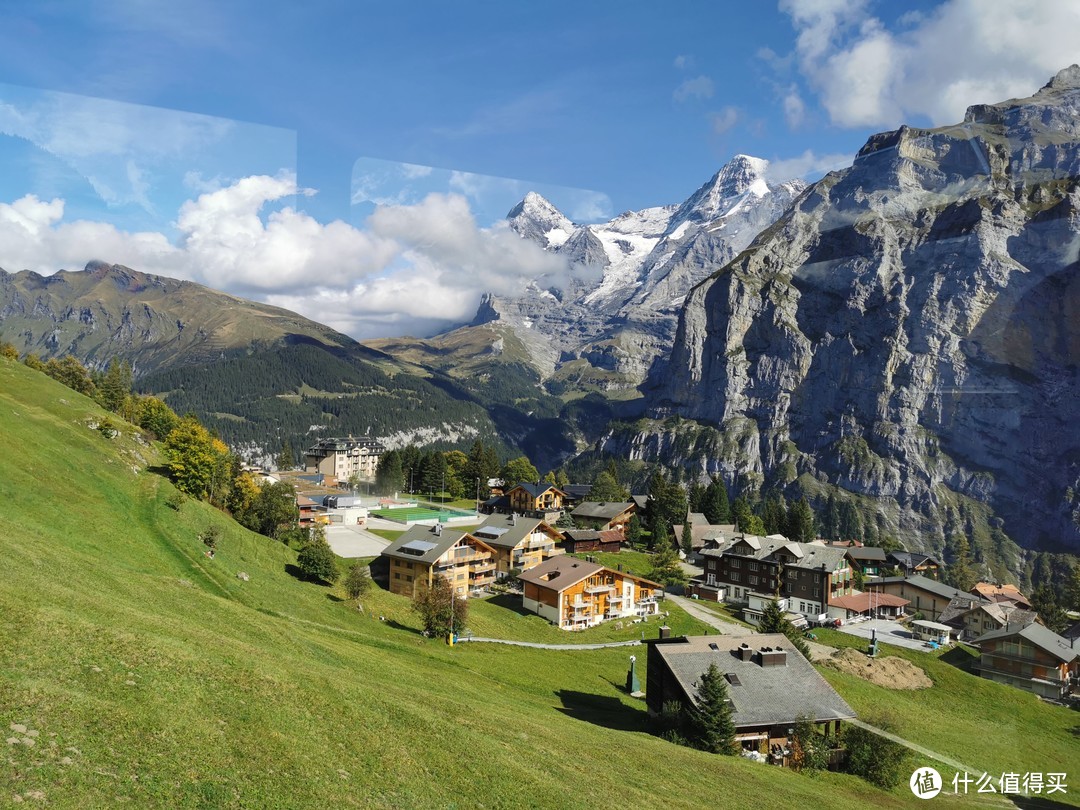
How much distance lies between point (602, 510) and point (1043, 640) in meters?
53.8

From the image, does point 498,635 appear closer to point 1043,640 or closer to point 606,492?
point 1043,640

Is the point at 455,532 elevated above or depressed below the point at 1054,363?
below

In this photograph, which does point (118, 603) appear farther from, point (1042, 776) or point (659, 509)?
point (659, 509)

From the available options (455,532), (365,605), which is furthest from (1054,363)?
(365,605)

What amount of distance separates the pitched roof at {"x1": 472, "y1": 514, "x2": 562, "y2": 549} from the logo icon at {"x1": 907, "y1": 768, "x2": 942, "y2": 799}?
158ft

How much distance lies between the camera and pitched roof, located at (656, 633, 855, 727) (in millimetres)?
28641

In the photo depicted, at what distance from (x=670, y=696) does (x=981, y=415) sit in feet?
445

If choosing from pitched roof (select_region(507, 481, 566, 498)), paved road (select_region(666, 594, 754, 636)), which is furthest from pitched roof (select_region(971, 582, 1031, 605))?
pitched roof (select_region(507, 481, 566, 498))

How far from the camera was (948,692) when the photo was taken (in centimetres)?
4519

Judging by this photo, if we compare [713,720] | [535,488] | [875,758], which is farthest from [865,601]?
[535,488]

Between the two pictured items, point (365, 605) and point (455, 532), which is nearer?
point (365, 605)

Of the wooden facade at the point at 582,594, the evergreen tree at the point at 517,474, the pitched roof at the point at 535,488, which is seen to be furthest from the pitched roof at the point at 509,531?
the evergreen tree at the point at 517,474

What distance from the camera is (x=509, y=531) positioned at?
233ft

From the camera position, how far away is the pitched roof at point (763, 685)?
28.6 m
